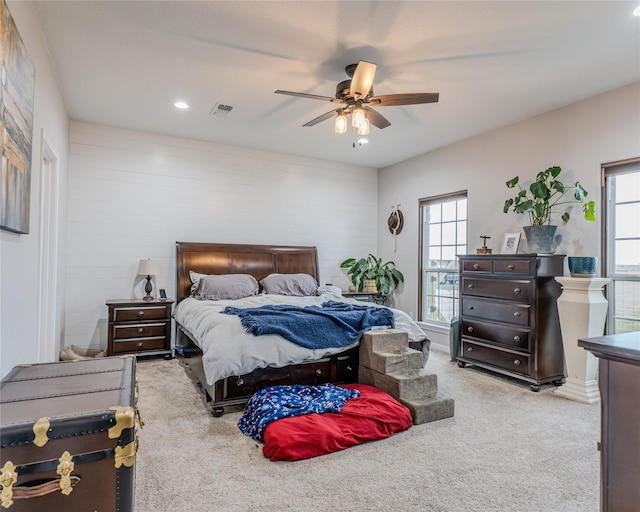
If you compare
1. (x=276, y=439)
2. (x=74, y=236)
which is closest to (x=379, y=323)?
(x=276, y=439)

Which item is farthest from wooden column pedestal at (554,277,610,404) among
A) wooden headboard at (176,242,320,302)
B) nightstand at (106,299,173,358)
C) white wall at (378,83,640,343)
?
nightstand at (106,299,173,358)

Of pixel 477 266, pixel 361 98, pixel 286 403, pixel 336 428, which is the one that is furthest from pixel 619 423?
pixel 477 266

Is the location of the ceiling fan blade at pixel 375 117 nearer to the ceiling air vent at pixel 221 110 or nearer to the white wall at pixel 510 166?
the ceiling air vent at pixel 221 110

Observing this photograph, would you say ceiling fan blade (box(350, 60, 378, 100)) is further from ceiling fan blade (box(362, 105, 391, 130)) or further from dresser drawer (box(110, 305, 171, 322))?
dresser drawer (box(110, 305, 171, 322))

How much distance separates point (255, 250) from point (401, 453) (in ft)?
12.0

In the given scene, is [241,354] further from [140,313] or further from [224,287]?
[140,313]

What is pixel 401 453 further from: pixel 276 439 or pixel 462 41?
pixel 462 41

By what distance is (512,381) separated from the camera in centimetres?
386

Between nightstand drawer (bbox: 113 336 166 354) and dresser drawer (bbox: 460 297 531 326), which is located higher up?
dresser drawer (bbox: 460 297 531 326)

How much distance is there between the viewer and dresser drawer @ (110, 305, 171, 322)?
4332 millimetres

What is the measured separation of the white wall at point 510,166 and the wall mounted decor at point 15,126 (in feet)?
14.5

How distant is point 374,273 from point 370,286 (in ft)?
0.73

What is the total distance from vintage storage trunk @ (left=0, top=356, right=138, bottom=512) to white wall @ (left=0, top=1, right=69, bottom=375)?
67cm

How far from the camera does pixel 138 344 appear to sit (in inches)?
174
